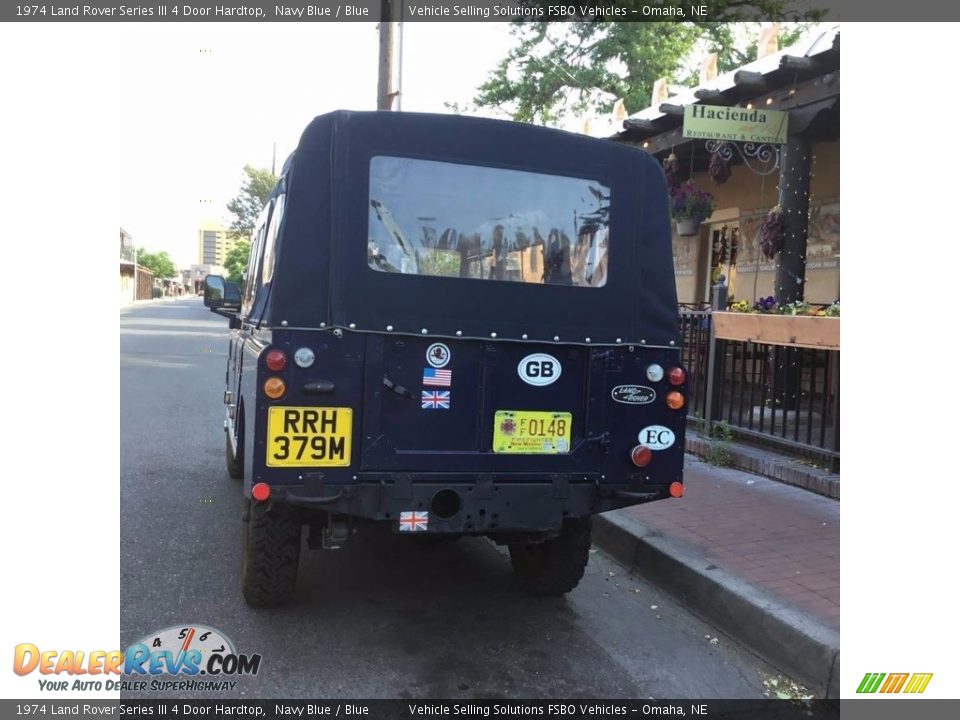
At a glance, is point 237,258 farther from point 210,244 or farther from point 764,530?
point 764,530

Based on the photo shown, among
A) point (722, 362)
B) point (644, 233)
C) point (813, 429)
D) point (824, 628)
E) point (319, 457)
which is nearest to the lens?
point (319, 457)

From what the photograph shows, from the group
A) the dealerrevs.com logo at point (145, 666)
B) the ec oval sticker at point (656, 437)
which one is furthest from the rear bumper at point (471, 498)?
the dealerrevs.com logo at point (145, 666)

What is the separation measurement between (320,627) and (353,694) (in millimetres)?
683

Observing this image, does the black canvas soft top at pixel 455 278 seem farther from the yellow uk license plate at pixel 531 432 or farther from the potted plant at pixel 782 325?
the potted plant at pixel 782 325

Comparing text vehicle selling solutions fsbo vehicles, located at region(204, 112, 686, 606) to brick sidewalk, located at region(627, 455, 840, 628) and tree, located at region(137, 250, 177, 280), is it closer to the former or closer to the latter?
brick sidewalk, located at region(627, 455, 840, 628)

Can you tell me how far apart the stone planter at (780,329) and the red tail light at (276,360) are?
15.1 feet

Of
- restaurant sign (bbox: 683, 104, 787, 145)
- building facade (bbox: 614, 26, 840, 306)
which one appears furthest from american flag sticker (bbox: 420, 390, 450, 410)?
building facade (bbox: 614, 26, 840, 306)

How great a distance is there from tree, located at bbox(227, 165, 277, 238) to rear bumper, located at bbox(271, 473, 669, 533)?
41089 mm

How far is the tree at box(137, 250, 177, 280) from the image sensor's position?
98875mm

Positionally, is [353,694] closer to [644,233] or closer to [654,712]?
[654,712]

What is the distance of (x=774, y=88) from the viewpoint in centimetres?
860

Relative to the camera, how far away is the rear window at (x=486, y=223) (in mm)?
3699

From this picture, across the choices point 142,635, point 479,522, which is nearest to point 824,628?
point 479,522

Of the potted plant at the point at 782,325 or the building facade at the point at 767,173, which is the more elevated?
the building facade at the point at 767,173
